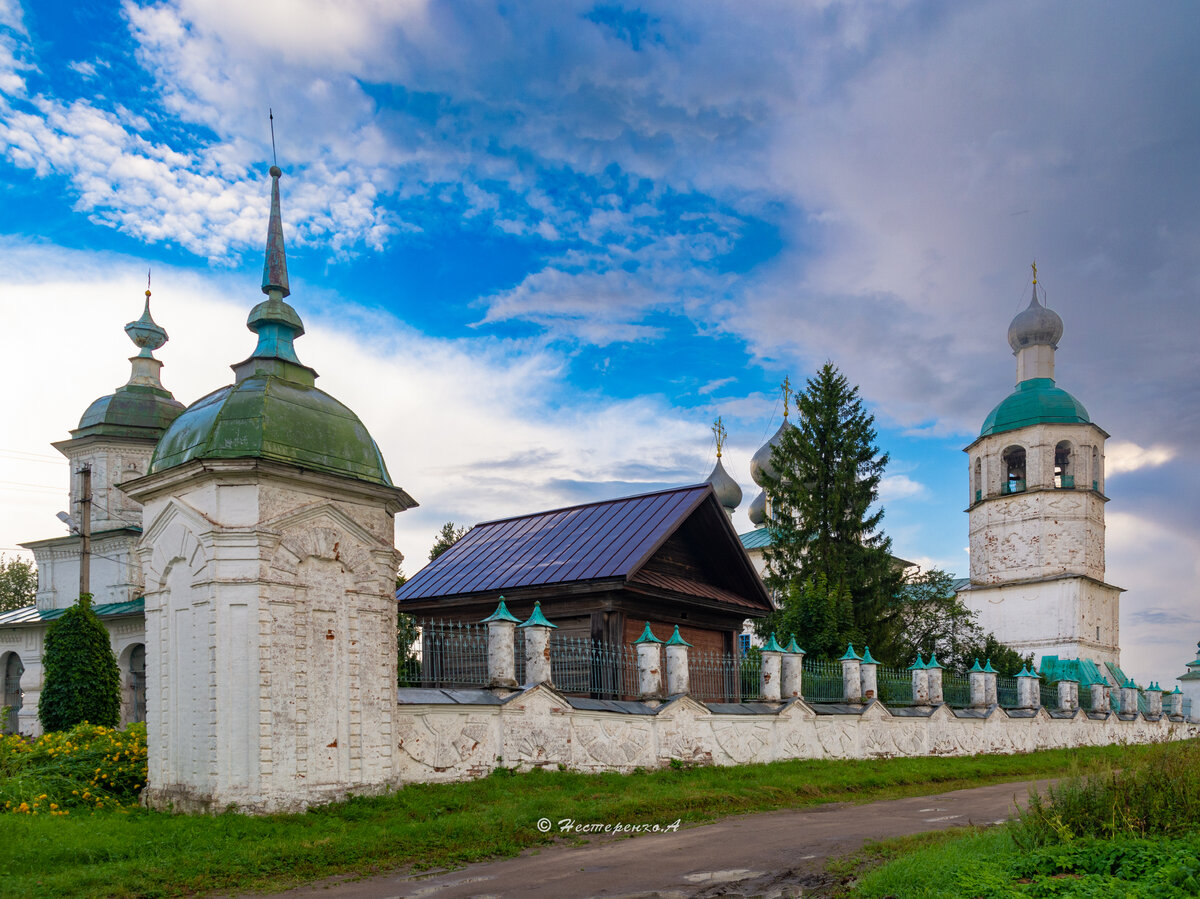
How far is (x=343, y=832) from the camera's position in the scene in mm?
8852

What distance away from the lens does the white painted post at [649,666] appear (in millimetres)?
14492

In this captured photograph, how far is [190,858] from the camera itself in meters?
7.80

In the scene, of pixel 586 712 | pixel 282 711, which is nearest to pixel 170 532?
pixel 282 711

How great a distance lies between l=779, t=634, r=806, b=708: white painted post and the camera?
1694 centimetres

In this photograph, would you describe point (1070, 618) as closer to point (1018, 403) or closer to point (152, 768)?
point (1018, 403)

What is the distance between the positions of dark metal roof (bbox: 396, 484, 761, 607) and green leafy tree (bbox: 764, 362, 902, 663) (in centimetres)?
980

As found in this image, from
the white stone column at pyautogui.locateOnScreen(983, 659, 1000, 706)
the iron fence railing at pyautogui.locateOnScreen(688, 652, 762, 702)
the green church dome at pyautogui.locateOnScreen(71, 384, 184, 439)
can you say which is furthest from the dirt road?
the green church dome at pyautogui.locateOnScreen(71, 384, 184, 439)

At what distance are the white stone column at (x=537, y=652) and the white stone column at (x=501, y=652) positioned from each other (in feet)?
0.89

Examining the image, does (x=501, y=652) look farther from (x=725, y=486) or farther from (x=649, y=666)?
(x=725, y=486)

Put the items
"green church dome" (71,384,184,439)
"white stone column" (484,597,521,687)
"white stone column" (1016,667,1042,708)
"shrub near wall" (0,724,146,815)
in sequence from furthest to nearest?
"green church dome" (71,384,184,439) → "white stone column" (1016,667,1042,708) → "white stone column" (484,597,521,687) → "shrub near wall" (0,724,146,815)

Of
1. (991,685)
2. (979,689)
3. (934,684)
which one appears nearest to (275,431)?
(934,684)

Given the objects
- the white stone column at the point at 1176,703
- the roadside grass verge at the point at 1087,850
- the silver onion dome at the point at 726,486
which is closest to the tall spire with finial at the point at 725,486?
the silver onion dome at the point at 726,486

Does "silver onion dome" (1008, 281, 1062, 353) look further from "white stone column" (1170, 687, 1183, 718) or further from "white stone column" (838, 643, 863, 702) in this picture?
"white stone column" (838, 643, 863, 702)

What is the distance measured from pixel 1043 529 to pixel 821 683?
25.9 metres
